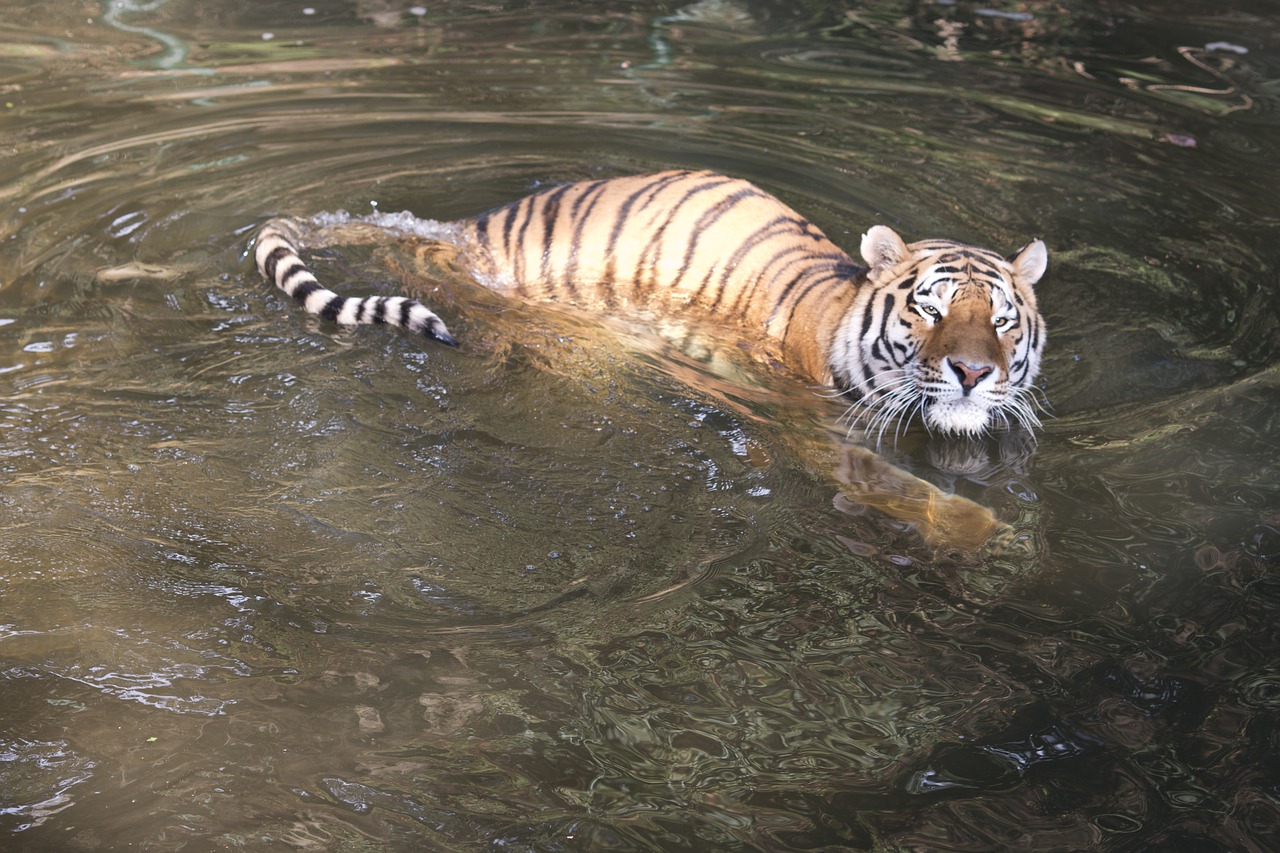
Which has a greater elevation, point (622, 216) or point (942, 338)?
point (622, 216)

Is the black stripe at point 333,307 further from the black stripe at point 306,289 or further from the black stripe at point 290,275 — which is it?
the black stripe at point 290,275

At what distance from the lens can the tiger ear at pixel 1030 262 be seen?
3.39 meters

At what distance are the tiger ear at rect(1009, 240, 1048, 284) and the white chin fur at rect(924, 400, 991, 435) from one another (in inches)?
18.9

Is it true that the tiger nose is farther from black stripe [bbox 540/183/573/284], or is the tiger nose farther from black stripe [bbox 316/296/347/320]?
black stripe [bbox 316/296/347/320]

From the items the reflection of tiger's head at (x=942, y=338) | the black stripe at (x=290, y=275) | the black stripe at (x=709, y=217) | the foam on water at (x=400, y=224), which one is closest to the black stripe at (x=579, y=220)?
the black stripe at (x=709, y=217)

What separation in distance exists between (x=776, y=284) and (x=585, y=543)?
4.55 feet

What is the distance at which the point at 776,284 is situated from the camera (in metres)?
3.79

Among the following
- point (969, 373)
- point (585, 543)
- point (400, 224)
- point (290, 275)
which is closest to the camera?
point (585, 543)

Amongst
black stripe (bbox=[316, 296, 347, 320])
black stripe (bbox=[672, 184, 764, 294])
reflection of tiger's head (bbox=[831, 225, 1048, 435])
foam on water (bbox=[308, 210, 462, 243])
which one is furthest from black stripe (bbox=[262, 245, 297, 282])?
reflection of tiger's head (bbox=[831, 225, 1048, 435])

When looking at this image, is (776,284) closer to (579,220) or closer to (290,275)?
(579,220)

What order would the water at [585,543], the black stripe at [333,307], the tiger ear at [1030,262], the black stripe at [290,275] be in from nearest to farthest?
1. the water at [585,543]
2. the tiger ear at [1030,262]
3. the black stripe at [333,307]
4. the black stripe at [290,275]

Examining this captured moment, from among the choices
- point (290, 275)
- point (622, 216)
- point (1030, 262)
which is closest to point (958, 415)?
point (1030, 262)

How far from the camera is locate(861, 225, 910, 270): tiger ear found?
3494 mm

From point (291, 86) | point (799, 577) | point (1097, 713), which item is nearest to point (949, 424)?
point (799, 577)
